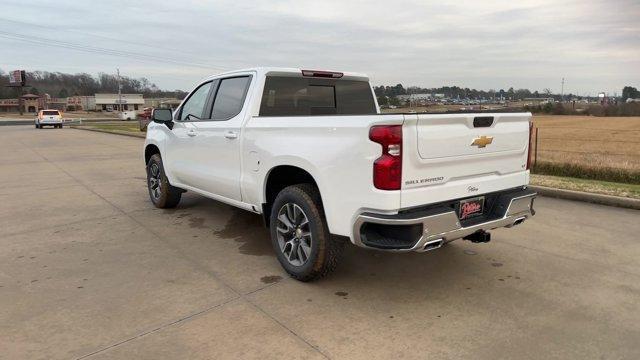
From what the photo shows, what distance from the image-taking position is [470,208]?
395 centimetres

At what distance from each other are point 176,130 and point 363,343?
4.20 m

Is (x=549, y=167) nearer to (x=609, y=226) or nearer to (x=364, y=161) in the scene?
(x=609, y=226)

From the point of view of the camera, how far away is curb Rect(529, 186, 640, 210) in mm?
6883

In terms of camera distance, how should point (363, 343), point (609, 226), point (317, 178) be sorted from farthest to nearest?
1. point (609, 226)
2. point (317, 178)
3. point (363, 343)

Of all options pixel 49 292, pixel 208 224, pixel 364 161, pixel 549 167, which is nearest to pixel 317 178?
pixel 364 161

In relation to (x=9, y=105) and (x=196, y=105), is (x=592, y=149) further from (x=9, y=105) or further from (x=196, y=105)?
(x=9, y=105)

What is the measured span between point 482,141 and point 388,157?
99 centimetres

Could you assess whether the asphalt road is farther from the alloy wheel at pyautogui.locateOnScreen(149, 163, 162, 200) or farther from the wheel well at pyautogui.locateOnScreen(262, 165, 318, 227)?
the alloy wheel at pyautogui.locateOnScreen(149, 163, 162, 200)

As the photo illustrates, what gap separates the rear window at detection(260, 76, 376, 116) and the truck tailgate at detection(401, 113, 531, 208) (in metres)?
2.06

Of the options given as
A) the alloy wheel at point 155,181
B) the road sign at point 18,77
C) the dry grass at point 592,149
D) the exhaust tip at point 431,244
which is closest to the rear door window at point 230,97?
the alloy wheel at point 155,181

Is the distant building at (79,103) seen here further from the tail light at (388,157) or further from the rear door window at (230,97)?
the tail light at (388,157)

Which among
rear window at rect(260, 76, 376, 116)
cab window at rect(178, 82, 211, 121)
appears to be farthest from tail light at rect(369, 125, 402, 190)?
cab window at rect(178, 82, 211, 121)

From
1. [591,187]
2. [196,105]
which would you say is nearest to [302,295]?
[196,105]

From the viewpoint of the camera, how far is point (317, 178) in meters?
3.93
